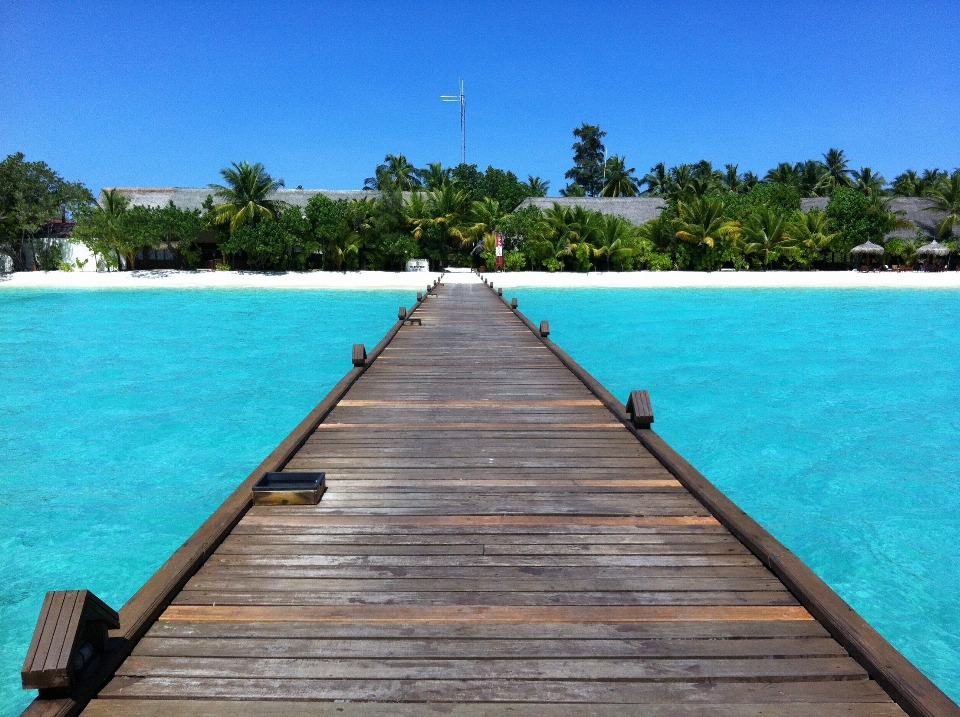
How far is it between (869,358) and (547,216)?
1990cm

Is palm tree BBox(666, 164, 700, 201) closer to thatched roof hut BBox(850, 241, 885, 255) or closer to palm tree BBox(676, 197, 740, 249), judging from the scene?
palm tree BBox(676, 197, 740, 249)

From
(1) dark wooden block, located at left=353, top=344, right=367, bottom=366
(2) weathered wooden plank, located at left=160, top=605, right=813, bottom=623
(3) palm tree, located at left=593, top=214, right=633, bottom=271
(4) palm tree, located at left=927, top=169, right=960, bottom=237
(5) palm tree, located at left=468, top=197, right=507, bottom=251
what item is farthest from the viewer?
(4) palm tree, located at left=927, top=169, right=960, bottom=237

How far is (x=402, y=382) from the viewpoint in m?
7.44

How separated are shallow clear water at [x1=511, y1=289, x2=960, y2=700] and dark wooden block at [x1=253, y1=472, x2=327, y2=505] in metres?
4.11

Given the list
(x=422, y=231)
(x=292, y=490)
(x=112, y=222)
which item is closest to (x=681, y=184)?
(x=422, y=231)

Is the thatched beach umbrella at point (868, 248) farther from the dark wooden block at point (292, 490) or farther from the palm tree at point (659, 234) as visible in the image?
the dark wooden block at point (292, 490)

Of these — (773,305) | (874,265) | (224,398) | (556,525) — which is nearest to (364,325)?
(224,398)

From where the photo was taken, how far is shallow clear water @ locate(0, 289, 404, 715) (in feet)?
18.8

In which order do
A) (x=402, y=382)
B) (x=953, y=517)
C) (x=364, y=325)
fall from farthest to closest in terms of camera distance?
(x=364, y=325), (x=402, y=382), (x=953, y=517)

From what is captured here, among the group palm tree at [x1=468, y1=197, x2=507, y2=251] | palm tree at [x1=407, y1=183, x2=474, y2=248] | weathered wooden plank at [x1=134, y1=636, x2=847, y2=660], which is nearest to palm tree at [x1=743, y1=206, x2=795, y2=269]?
palm tree at [x1=468, y1=197, x2=507, y2=251]

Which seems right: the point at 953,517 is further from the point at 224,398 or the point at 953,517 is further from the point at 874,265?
the point at 874,265

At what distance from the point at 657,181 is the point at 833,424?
4469 cm

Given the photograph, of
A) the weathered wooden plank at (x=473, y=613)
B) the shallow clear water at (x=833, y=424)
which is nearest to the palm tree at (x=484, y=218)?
the shallow clear water at (x=833, y=424)

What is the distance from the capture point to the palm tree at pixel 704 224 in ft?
103
